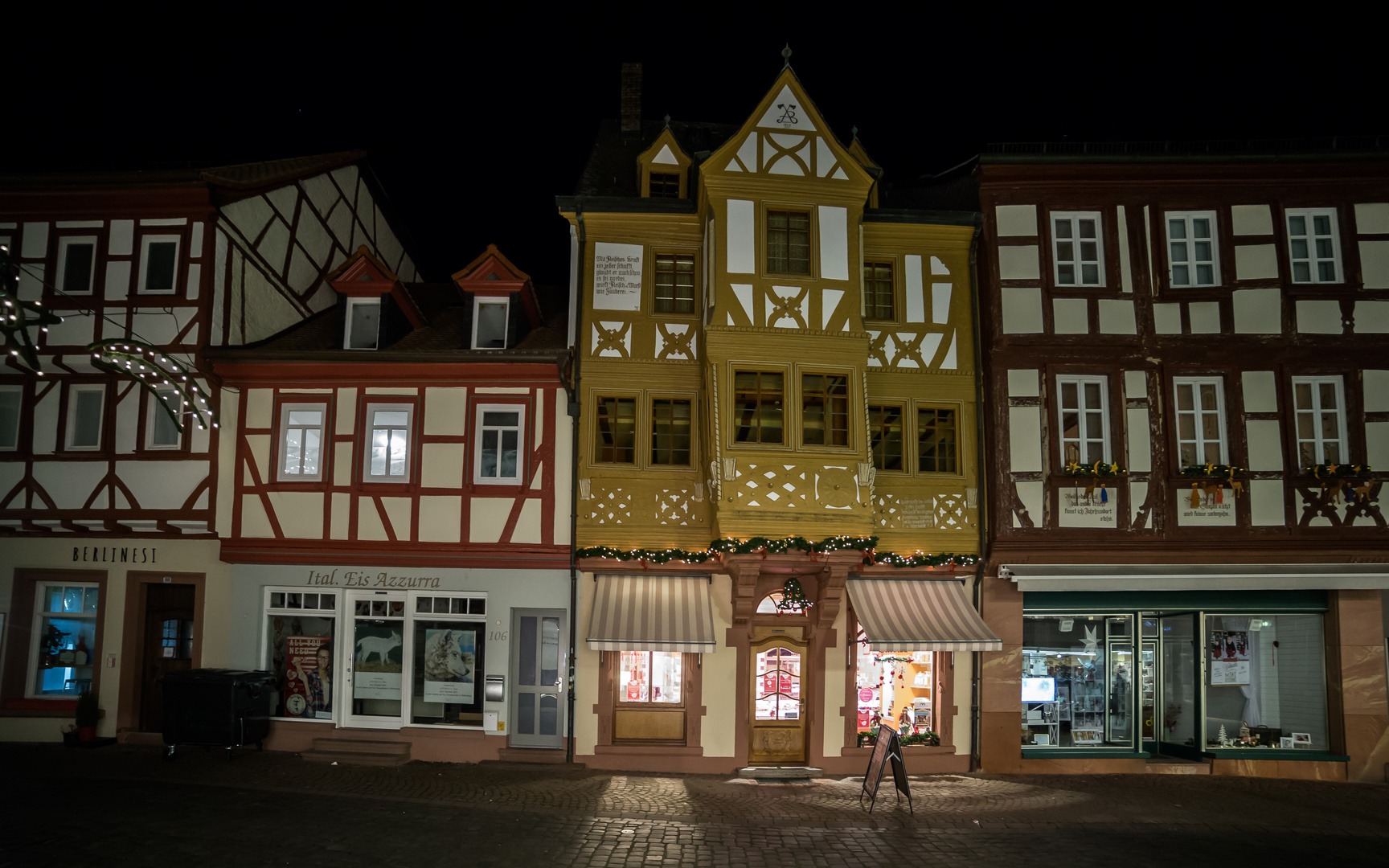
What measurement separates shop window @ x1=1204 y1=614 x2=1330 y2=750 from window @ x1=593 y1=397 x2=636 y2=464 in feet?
39.0

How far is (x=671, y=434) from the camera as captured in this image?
17.4 m

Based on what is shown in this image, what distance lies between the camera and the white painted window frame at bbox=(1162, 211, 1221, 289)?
1778 centimetres

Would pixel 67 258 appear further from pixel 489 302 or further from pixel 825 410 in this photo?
pixel 825 410

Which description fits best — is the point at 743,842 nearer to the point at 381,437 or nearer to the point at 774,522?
the point at 774,522

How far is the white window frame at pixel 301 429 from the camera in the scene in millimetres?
17641

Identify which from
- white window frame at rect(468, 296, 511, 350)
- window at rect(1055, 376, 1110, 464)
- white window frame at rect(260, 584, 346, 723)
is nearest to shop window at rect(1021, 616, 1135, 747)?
window at rect(1055, 376, 1110, 464)

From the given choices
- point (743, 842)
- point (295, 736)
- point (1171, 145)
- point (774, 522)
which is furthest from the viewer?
point (1171, 145)

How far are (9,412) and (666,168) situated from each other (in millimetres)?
14024

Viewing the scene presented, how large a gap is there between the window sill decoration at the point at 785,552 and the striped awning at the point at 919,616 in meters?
0.44

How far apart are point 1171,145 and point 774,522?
36.7 feet

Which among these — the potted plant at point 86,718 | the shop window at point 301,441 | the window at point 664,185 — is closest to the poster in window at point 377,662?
the shop window at point 301,441

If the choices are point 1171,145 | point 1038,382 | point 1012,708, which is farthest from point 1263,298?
point 1012,708

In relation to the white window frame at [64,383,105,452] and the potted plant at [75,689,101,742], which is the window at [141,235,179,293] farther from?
the potted plant at [75,689,101,742]

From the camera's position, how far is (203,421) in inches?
685
